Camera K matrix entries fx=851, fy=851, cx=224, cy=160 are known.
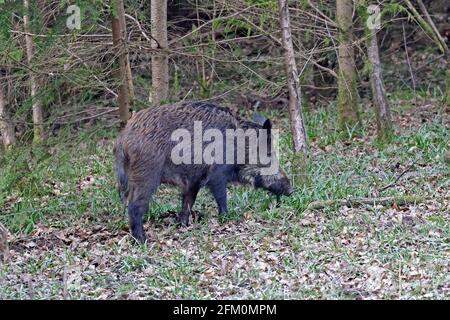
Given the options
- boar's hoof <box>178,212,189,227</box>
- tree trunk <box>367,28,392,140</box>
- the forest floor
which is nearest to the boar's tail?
the forest floor

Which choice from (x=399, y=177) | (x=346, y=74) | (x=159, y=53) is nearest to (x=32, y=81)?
(x=159, y=53)

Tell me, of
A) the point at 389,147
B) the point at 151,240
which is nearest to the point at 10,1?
the point at 151,240

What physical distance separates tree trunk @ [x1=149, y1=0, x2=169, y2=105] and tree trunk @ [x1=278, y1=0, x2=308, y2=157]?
5.15 feet

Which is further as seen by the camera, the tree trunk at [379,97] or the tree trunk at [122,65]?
the tree trunk at [379,97]

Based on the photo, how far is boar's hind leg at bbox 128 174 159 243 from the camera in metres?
8.73

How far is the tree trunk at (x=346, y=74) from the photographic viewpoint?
38.8ft

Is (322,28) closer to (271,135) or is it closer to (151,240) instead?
(271,135)

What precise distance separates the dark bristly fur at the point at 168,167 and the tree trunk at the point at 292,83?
346 millimetres

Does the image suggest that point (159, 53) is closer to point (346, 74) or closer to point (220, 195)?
point (220, 195)

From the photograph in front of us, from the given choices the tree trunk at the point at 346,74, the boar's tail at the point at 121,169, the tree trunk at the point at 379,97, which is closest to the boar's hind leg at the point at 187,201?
the boar's tail at the point at 121,169

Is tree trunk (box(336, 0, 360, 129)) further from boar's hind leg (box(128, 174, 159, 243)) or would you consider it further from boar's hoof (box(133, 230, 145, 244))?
boar's hoof (box(133, 230, 145, 244))

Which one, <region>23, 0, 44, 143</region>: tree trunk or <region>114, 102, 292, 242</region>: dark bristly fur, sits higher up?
<region>23, 0, 44, 143</region>: tree trunk

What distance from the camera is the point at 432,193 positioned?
9.53m

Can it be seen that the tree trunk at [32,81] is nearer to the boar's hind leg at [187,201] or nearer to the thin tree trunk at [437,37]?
the boar's hind leg at [187,201]
